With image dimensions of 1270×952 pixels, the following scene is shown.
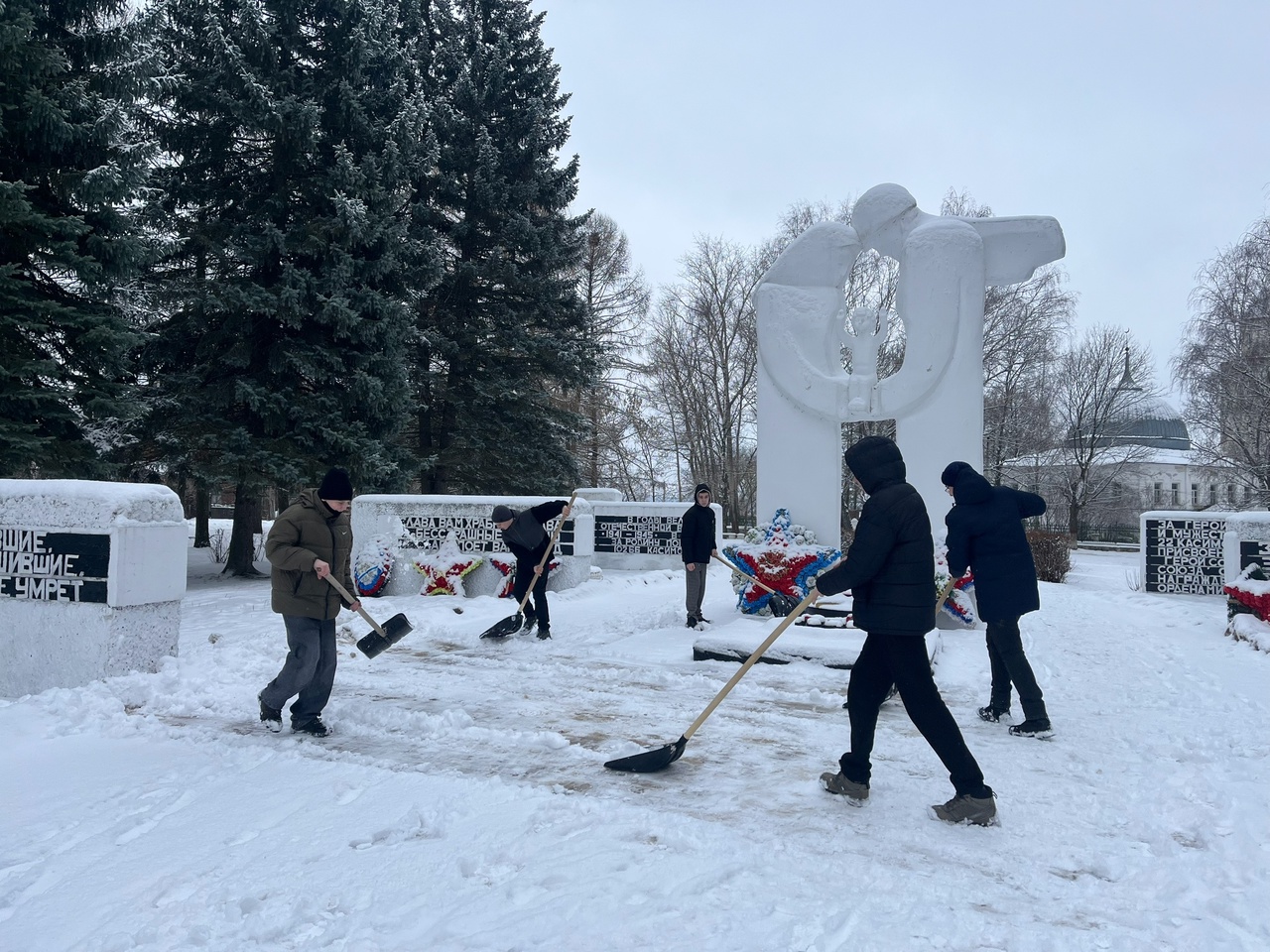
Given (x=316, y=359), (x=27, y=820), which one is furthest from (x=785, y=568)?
(x=316, y=359)

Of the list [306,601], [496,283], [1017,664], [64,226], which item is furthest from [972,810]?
[496,283]

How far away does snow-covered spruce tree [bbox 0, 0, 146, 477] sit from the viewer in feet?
34.5

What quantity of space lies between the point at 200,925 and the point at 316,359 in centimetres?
1335

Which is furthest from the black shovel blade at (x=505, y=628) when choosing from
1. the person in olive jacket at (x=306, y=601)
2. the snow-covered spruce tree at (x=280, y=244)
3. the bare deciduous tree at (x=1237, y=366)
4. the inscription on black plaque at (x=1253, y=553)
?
the bare deciduous tree at (x=1237, y=366)

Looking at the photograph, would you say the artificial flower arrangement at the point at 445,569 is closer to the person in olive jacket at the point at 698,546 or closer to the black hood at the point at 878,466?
the person in olive jacket at the point at 698,546

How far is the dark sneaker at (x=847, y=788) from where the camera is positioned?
4043 millimetres

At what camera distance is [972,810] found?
3777mm

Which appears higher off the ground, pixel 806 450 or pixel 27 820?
pixel 806 450

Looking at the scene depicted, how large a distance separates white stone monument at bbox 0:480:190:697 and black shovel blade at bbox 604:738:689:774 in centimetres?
414

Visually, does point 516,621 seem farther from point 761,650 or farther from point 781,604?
point 761,650

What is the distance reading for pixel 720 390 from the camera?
29531mm

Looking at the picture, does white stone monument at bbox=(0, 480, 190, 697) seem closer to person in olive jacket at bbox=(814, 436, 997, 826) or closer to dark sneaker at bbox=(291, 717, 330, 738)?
dark sneaker at bbox=(291, 717, 330, 738)

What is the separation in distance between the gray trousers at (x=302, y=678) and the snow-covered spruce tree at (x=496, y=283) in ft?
48.3

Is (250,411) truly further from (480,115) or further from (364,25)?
(480,115)
